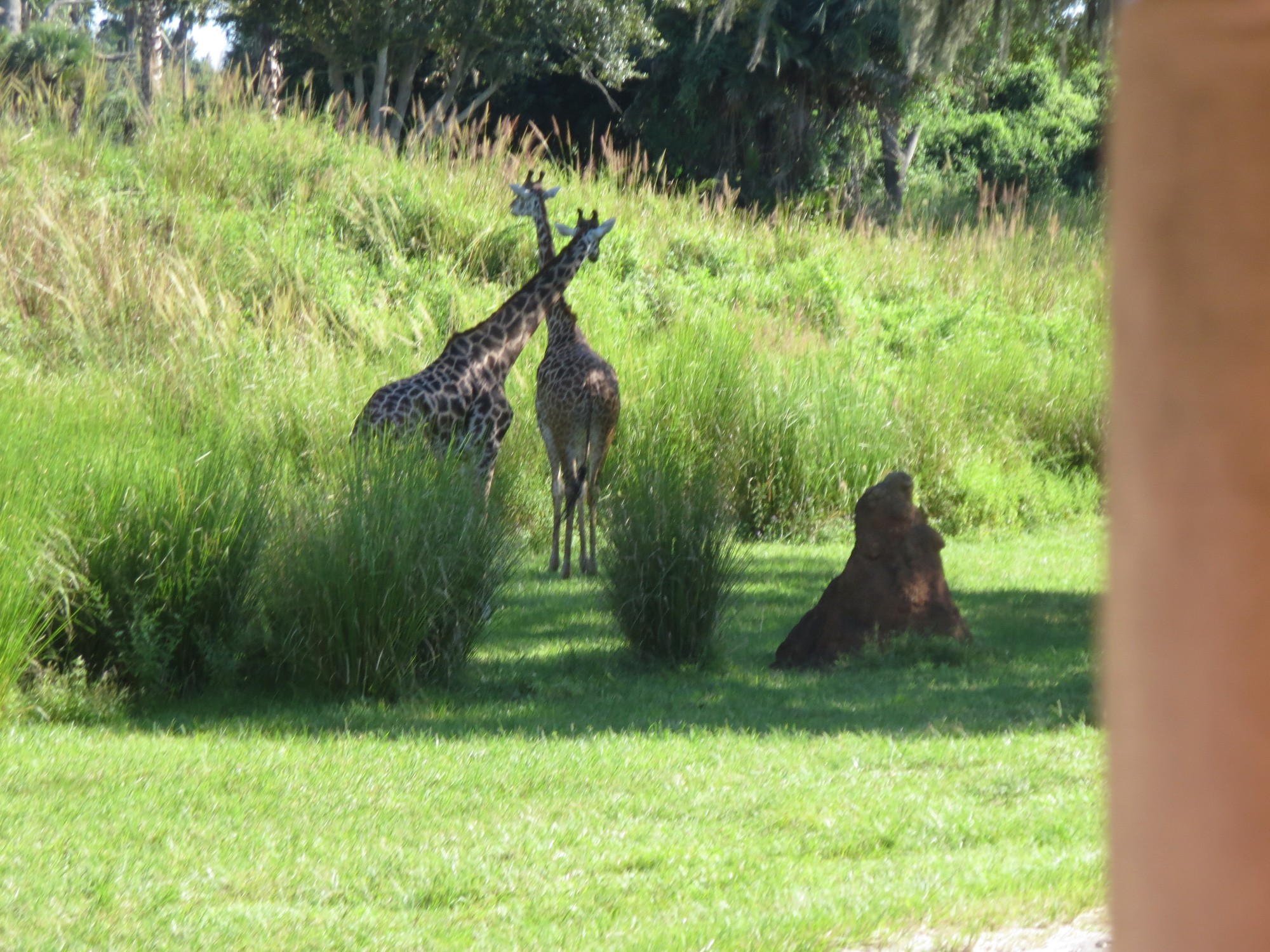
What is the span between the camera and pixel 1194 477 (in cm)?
79

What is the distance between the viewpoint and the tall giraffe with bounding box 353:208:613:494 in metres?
8.52

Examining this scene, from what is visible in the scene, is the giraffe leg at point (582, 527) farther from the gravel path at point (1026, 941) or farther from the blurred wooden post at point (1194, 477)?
the blurred wooden post at point (1194, 477)

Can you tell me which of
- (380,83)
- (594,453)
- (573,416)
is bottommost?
(594,453)

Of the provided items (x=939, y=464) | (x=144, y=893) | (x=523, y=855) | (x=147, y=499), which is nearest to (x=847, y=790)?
(x=523, y=855)

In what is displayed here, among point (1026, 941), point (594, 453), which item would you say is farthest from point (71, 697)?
point (1026, 941)

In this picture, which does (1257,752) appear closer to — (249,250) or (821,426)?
(821,426)

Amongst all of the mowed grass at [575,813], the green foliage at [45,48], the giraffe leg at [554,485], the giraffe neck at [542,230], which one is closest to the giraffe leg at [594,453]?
the giraffe leg at [554,485]

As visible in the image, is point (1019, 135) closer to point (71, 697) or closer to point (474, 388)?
point (474, 388)

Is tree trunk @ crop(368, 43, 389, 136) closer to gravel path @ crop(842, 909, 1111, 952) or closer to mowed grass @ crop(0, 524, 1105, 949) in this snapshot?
mowed grass @ crop(0, 524, 1105, 949)

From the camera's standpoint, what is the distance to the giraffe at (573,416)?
9.37 m

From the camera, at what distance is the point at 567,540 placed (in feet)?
31.3

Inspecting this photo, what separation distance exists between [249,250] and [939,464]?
710 centimetres

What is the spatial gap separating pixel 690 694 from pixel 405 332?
6828 millimetres

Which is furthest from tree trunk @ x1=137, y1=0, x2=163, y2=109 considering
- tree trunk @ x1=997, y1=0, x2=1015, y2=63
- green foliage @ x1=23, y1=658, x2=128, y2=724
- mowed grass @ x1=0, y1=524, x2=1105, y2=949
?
mowed grass @ x1=0, y1=524, x2=1105, y2=949
